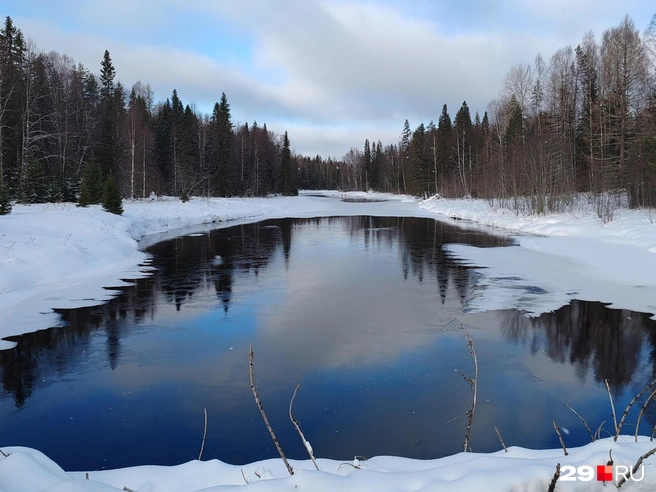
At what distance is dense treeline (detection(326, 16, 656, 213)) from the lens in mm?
26328

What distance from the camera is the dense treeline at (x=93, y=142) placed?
30438mm

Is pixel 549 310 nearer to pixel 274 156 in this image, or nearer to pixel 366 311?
pixel 366 311

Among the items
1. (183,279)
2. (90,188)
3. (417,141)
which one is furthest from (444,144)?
(183,279)

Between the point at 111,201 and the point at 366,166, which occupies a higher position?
the point at 366,166

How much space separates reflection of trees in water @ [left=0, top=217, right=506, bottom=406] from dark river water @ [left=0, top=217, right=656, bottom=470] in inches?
2.1

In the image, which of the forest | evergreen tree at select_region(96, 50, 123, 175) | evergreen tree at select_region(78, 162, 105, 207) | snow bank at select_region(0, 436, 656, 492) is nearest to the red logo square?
snow bank at select_region(0, 436, 656, 492)

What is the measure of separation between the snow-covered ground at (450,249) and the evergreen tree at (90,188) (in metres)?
2.03

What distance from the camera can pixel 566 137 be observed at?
3806cm

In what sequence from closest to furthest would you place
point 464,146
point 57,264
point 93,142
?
point 57,264 → point 93,142 → point 464,146

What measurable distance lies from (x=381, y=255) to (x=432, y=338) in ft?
30.1

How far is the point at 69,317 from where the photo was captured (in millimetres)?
8773

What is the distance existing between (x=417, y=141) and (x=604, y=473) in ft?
241

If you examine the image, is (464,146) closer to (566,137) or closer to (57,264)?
(566,137)

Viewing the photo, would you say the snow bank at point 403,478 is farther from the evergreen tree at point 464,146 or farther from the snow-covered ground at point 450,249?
the evergreen tree at point 464,146
